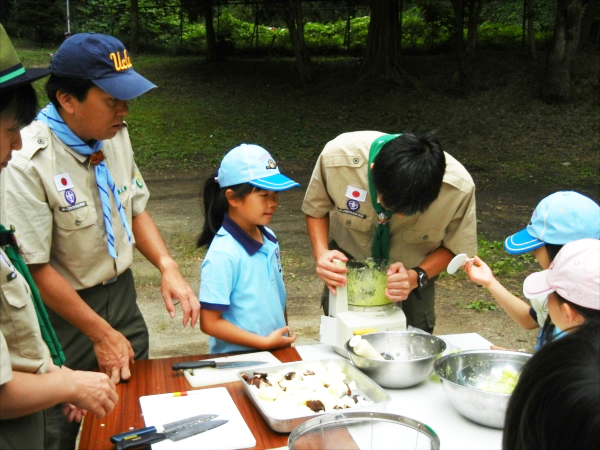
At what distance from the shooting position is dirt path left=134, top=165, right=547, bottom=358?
185 inches

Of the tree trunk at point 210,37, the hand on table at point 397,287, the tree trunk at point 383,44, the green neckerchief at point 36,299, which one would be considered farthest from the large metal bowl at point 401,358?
the tree trunk at point 210,37

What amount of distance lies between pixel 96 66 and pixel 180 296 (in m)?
0.83

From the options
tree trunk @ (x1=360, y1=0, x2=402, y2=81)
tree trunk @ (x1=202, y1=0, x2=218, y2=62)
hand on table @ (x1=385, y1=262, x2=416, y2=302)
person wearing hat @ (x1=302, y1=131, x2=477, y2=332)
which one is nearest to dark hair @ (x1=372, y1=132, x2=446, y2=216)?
person wearing hat @ (x1=302, y1=131, x2=477, y2=332)

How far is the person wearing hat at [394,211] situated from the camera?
7.75ft

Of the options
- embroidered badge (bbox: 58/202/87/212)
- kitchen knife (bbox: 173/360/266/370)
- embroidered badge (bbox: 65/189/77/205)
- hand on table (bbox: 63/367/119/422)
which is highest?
embroidered badge (bbox: 65/189/77/205)

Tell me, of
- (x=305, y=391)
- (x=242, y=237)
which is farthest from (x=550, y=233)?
(x=242, y=237)

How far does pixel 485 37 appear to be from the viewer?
1545cm

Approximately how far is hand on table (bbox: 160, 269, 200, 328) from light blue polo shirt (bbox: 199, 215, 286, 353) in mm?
77

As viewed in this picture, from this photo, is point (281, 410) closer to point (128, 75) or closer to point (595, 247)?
point (595, 247)

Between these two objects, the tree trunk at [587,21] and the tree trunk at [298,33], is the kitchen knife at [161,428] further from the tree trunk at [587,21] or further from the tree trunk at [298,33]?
the tree trunk at [587,21]

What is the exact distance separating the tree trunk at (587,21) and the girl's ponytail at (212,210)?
12.7 meters

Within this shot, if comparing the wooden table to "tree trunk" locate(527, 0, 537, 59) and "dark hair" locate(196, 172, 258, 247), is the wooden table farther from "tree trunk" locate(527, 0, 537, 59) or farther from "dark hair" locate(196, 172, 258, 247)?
"tree trunk" locate(527, 0, 537, 59)

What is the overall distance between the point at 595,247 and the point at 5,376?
1.43 meters

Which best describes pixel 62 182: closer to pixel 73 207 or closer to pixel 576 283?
pixel 73 207
